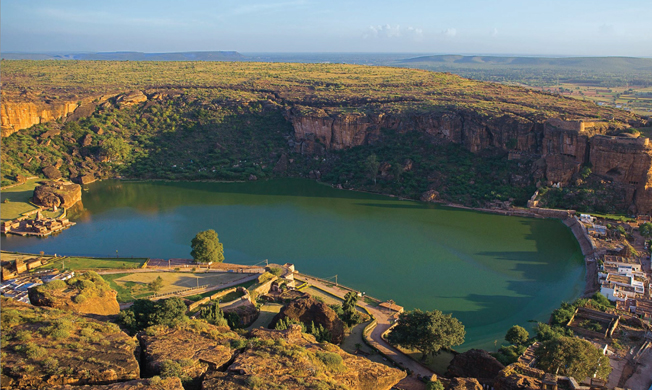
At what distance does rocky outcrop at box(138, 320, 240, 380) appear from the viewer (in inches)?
497

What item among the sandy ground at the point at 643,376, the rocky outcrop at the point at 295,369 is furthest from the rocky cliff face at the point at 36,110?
the sandy ground at the point at 643,376

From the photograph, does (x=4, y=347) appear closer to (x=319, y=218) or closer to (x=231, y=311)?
(x=231, y=311)

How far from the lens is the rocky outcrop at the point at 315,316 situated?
2147cm

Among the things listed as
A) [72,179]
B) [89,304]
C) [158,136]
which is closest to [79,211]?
[72,179]

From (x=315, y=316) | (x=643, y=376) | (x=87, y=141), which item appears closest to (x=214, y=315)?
(x=315, y=316)

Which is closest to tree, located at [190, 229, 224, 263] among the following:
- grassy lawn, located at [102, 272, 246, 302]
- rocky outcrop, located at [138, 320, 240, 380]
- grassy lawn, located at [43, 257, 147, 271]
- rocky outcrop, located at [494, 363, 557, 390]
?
grassy lawn, located at [102, 272, 246, 302]

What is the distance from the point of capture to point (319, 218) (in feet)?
136

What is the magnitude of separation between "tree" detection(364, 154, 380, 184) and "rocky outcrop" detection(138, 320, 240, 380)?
35.4 m

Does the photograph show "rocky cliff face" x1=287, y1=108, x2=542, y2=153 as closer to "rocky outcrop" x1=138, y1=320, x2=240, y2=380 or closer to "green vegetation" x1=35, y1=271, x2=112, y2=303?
"green vegetation" x1=35, y1=271, x2=112, y2=303

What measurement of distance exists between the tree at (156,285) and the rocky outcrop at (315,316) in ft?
28.3

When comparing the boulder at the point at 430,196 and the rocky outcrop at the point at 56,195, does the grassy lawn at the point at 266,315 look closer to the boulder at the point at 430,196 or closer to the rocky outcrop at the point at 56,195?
the boulder at the point at 430,196

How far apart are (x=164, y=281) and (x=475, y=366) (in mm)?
17657

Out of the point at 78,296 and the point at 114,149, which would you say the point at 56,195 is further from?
the point at 78,296

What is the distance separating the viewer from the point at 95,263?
31359mm
